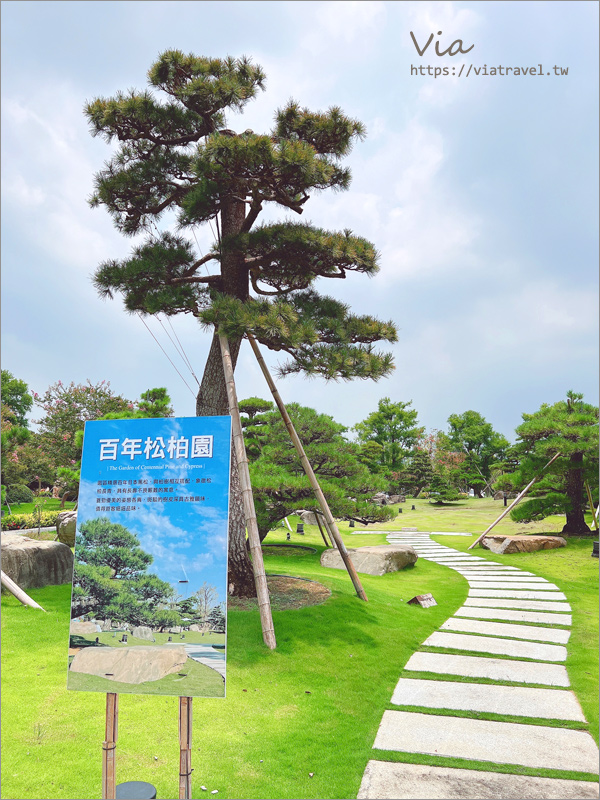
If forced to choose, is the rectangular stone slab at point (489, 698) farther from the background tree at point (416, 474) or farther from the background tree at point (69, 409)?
the background tree at point (416, 474)

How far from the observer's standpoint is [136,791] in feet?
8.39

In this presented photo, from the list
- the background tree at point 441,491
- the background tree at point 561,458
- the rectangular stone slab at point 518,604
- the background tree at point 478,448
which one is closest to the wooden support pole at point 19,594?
the rectangular stone slab at point 518,604

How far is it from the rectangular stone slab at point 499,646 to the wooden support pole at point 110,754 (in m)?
3.76

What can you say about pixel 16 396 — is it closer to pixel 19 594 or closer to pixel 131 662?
pixel 19 594

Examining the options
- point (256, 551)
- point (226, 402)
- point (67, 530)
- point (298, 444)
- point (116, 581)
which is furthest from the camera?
point (67, 530)

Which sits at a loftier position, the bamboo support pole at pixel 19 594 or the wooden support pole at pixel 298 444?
the wooden support pole at pixel 298 444

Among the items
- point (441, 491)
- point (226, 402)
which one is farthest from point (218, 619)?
point (441, 491)

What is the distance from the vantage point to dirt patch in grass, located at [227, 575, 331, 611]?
578 centimetres

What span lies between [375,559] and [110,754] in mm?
7905

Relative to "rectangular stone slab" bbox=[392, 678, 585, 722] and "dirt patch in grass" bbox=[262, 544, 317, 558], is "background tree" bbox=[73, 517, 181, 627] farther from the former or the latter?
"dirt patch in grass" bbox=[262, 544, 317, 558]

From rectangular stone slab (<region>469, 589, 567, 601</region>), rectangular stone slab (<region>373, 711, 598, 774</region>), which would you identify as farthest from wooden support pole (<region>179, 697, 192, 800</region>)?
rectangular stone slab (<region>469, 589, 567, 601</region>)

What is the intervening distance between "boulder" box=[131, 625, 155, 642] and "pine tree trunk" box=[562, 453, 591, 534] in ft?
39.4

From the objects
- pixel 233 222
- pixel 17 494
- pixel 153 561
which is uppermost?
pixel 233 222

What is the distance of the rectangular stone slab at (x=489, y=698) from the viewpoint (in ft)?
13.3
